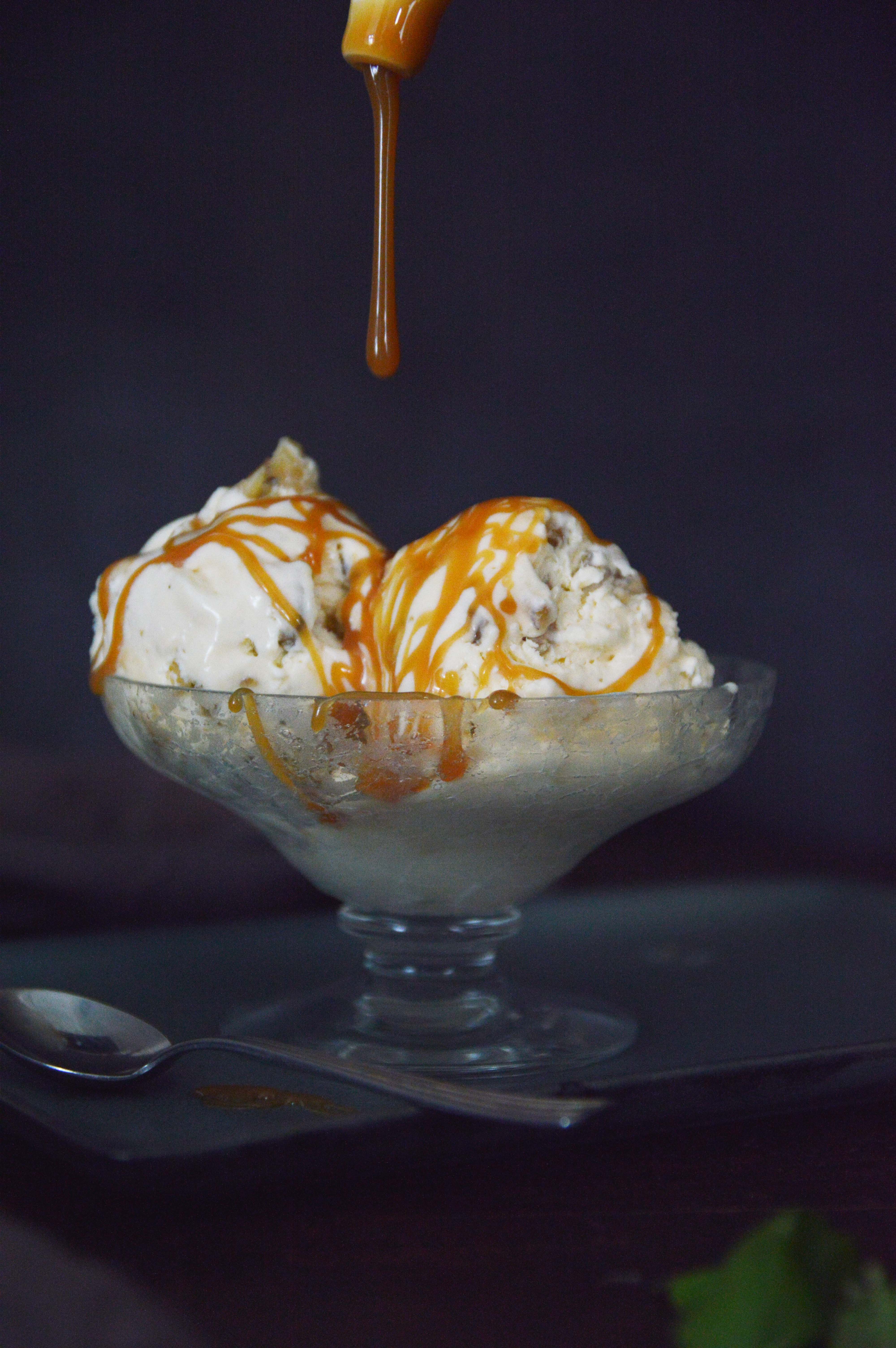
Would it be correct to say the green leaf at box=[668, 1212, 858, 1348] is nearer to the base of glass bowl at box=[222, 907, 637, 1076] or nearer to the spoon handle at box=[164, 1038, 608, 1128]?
the spoon handle at box=[164, 1038, 608, 1128]

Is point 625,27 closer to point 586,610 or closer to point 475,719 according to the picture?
point 586,610

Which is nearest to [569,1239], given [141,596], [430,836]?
[430,836]

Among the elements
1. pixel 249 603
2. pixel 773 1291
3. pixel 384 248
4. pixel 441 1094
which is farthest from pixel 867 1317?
pixel 384 248

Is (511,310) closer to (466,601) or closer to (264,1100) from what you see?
(466,601)

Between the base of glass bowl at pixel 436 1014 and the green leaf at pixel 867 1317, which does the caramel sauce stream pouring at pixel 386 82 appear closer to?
the base of glass bowl at pixel 436 1014

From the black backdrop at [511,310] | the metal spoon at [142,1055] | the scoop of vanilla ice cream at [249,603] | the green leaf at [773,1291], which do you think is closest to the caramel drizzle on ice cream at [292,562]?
the scoop of vanilla ice cream at [249,603]

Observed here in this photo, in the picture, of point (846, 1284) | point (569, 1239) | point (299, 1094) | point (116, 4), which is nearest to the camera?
point (846, 1284)
